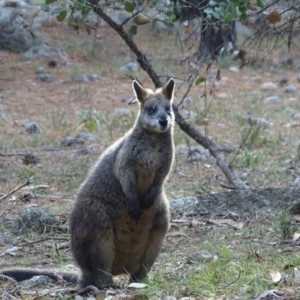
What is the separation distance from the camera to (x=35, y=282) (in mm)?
5605

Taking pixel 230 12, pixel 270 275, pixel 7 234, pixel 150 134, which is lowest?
pixel 7 234

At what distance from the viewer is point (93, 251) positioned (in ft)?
Answer: 18.8

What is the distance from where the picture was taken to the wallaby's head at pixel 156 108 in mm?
6156

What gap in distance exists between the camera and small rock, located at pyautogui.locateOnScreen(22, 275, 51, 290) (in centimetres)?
A: 556

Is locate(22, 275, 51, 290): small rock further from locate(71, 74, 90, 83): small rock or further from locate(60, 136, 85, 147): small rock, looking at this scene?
locate(71, 74, 90, 83): small rock

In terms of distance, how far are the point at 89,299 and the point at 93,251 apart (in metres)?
0.53

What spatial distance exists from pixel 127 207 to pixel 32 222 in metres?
1.56

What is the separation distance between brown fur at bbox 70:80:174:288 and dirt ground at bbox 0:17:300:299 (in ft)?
0.76

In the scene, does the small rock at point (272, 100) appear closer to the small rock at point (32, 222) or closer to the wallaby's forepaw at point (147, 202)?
the small rock at point (32, 222)

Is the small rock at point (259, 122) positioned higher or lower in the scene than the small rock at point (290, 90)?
lower

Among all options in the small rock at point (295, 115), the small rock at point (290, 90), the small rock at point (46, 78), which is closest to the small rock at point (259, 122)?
the small rock at point (295, 115)

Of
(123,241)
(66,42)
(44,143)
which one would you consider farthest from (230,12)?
(66,42)

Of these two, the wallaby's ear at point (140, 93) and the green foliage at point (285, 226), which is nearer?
the wallaby's ear at point (140, 93)

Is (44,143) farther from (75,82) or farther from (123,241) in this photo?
(123,241)
